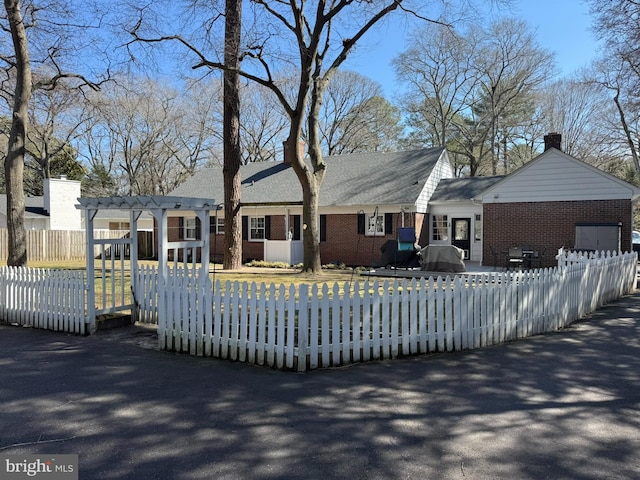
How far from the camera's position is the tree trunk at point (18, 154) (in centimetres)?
1202

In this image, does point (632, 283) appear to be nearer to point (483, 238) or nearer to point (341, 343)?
point (483, 238)

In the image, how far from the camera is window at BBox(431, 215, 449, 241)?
2142 centimetres

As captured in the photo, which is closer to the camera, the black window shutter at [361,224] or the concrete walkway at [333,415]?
the concrete walkway at [333,415]

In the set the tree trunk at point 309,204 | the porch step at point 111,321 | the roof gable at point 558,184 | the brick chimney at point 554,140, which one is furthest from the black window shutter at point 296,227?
the porch step at point 111,321

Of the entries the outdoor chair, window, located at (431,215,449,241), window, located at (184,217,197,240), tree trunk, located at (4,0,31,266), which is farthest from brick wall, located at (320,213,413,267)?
tree trunk, located at (4,0,31,266)

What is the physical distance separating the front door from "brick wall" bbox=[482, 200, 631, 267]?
129 centimetres

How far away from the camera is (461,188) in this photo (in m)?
21.5

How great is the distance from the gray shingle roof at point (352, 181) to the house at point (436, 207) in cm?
6

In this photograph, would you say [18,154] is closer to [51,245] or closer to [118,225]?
[51,245]

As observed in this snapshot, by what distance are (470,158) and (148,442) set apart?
38.9 metres

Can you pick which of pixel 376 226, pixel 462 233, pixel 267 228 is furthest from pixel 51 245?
pixel 462 233

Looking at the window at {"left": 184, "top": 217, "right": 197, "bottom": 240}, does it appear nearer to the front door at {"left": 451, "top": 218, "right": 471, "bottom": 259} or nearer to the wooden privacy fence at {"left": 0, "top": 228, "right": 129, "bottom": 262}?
the wooden privacy fence at {"left": 0, "top": 228, "right": 129, "bottom": 262}

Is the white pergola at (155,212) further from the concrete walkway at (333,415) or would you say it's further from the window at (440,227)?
the window at (440,227)

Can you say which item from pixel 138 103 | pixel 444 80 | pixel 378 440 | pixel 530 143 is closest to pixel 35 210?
pixel 138 103
